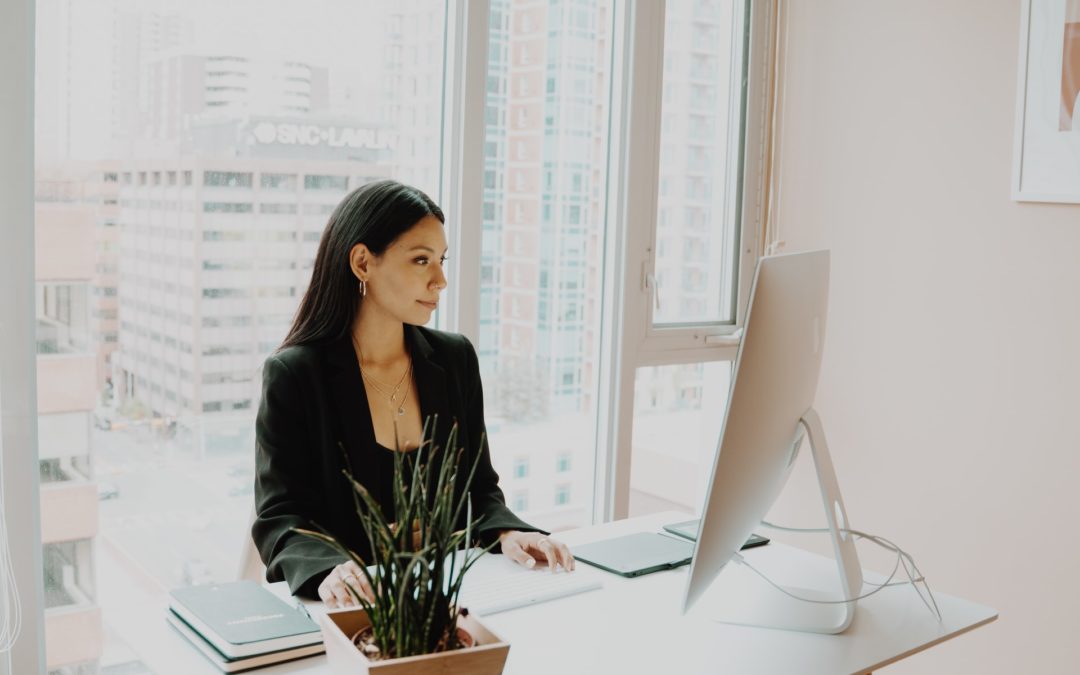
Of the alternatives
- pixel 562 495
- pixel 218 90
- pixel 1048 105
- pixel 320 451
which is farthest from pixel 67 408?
pixel 1048 105

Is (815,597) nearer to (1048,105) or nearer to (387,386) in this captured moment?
(387,386)

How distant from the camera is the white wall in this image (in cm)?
279

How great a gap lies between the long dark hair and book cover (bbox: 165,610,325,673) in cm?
74

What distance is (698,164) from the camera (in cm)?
344

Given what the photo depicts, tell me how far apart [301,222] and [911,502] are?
6.38ft

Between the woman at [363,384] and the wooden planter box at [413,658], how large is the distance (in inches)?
22.2

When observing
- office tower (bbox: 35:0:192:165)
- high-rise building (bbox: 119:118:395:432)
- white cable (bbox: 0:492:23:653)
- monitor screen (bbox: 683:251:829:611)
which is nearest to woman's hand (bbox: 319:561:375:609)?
monitor screen (bbox: 683:251:829:611)

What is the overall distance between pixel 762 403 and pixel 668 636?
39 cm

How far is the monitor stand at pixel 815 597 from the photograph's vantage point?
163cm

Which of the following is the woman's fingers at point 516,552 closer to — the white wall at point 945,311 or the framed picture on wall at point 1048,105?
the white wall at point 945,311

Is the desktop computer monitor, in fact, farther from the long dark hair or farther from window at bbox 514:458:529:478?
window at bbox 514:458:529:478

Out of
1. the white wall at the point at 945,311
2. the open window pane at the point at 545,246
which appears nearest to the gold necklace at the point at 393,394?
the open window pane at the point at 545,246

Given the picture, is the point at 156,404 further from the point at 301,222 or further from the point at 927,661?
the point at 927,661

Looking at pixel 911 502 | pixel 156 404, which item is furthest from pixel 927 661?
pixel 156 404
